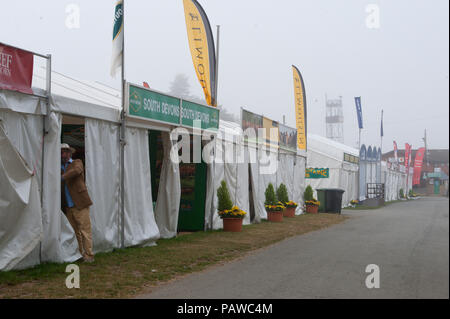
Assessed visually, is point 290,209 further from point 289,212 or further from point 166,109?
point 166,109

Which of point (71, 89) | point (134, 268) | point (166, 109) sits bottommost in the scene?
point (134, 268)

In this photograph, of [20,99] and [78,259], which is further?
[78,259]

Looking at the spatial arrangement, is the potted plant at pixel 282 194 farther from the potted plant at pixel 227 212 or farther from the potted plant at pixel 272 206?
the potted plant at pixel 227 212

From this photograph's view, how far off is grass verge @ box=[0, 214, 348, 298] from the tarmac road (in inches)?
16.9

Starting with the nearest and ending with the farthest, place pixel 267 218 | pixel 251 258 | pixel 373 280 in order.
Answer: pixel 373 280 < pixel 251 258 < pixel 267 218

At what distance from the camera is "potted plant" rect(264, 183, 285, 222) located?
17.0 meters

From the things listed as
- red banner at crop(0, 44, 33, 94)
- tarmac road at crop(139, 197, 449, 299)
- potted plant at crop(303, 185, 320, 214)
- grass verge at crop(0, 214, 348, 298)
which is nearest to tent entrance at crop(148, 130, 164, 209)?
grass verge at crop(0, 214, 348, 298)

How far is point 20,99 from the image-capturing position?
7273 mm

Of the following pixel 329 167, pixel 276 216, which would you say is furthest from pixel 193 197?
pixel 329 167

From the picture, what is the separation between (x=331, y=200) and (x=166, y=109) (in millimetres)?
14518

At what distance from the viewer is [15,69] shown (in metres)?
7.12

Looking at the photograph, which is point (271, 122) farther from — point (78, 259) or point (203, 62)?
point (78, 259)
